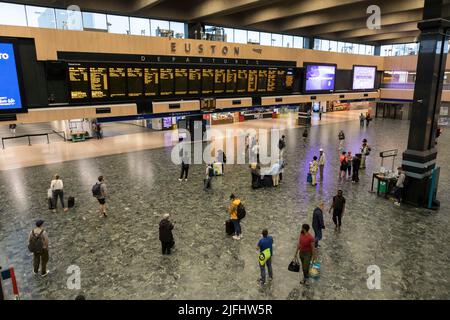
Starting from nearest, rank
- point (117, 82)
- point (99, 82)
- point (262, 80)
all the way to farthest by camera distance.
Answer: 1. point (99, 82)
2. point (117, 82)
3. point (262, 80)

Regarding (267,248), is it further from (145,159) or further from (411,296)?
(145,159)

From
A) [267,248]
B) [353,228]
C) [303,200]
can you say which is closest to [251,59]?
[303,200]

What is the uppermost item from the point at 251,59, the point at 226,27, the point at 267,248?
the point at 226,27

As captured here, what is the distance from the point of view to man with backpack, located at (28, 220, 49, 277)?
7332 mm

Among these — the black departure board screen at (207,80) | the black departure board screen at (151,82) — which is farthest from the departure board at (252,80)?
the black departure board screen at (151,82)

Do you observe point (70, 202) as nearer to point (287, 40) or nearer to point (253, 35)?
point (253, 35)

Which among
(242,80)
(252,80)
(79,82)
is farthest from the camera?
(252,80)

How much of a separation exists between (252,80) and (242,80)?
2.59ft

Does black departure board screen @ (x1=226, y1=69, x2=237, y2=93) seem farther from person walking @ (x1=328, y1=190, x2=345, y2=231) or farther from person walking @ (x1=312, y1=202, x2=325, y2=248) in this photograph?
person walking @ (x1=312, y1=202, x2=325, y2=248)

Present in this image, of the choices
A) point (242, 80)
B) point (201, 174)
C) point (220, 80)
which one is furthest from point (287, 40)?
point (201, 174)

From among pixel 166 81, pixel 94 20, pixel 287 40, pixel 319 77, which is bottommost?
pixel 166 81

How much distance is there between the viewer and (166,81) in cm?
1700
